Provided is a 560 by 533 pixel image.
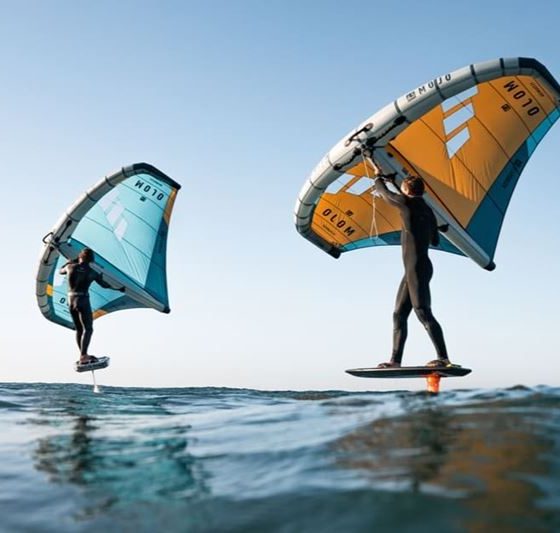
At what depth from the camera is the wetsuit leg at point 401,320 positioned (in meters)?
9.49

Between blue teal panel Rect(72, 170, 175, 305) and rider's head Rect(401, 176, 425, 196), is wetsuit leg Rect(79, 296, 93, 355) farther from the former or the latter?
rider's head Rect(401, 176, 425, 196)

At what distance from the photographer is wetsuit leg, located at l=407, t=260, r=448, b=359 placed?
29.6 ft

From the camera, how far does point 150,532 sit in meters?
2.99

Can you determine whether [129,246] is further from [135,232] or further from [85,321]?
[85,321]

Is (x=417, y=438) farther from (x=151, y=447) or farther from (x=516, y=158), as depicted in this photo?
(x=516, y=158)

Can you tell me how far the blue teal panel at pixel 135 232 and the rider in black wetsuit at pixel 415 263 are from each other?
1113cm

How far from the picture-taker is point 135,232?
19.7 meters

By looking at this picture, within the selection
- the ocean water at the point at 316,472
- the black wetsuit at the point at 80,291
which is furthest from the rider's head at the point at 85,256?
the ocean water at the point at 316,472

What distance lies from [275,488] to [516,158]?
38.4 feet

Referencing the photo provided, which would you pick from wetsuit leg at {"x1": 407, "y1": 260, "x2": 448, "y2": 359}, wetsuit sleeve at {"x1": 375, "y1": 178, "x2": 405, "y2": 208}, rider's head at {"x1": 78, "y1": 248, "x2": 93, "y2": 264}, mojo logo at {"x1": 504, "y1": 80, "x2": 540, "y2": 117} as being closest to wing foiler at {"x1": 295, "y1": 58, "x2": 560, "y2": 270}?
mojo logo at {"x1": 504, "y1": 80, "x2": 540, "y2": 117}

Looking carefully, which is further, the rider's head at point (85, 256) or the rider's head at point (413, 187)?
the rider's head at point (85, 256)

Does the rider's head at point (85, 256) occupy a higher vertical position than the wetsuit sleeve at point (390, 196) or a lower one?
higher

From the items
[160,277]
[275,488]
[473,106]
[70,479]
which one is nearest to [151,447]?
[70,479]

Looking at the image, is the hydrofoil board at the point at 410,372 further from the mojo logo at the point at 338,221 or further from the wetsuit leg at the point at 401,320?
the mojo logo at the point at 338,221
